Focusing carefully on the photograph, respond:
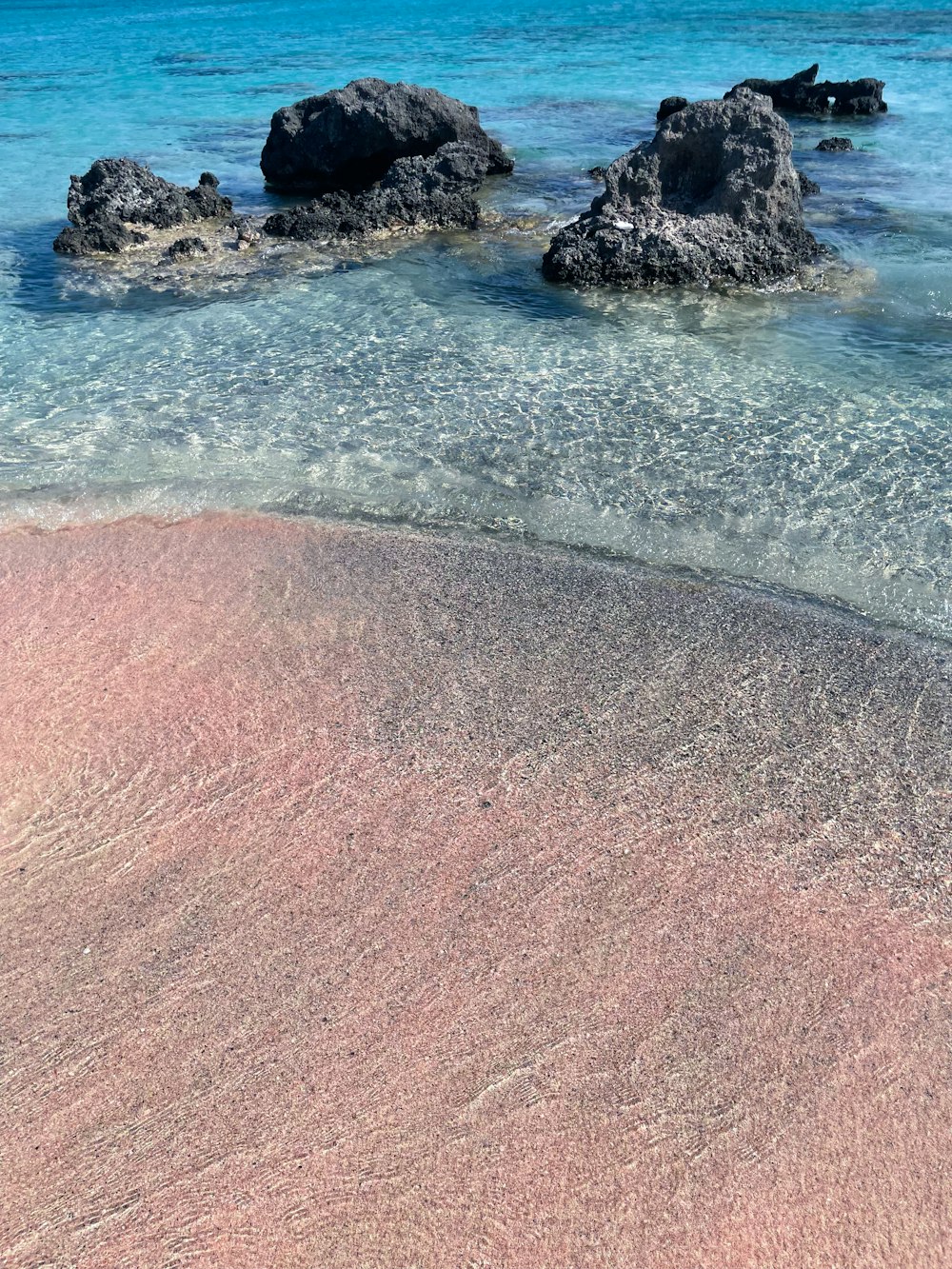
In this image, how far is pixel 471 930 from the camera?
5070 millimetres

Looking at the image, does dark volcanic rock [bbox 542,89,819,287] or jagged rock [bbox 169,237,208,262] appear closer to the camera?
dark volcanic rock [bbox 542,89,819,287]

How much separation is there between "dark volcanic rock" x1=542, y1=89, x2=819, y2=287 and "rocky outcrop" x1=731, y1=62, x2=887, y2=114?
408 inches

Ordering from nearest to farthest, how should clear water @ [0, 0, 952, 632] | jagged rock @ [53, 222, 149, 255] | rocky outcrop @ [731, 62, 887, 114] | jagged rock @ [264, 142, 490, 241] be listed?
clear water @ [0, 0, 952, 632], jagged rock @ [53, 222, 149, 255], jagged rock @ [264, 142, 490, 241], rocky outcrop @ [731, 62, 887, 114]

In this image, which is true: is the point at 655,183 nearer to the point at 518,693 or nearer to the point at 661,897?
the point at 518,693

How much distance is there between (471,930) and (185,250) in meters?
13.0

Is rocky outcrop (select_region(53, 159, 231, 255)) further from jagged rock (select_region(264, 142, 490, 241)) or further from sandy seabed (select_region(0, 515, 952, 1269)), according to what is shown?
sandy seabed (select_region(0, 515, 952, 1269))

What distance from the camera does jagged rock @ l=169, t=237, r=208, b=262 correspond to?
15.2 meters

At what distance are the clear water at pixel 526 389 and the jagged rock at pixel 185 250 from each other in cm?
87

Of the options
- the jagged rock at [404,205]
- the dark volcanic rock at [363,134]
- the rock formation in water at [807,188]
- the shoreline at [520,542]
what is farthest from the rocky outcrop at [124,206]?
the rock formation in water at [807,188]

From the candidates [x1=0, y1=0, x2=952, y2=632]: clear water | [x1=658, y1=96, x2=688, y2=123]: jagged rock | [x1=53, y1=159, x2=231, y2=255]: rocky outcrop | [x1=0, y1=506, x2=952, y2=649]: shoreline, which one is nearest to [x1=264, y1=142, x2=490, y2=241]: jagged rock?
[x1=0, y1=0, x2=952, y2=632]: clear water

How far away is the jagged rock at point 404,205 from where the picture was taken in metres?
16.0

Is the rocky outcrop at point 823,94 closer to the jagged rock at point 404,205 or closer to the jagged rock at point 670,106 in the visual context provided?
the jagged rock at point 670,106

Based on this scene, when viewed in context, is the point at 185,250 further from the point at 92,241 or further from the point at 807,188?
the point at 807,188

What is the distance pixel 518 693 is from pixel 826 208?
1349 centimetres
